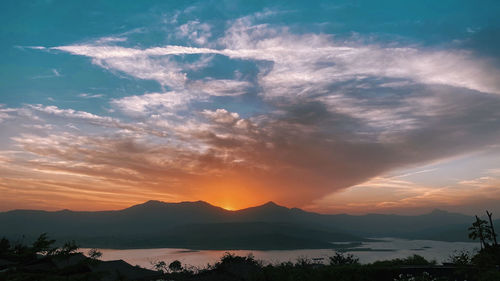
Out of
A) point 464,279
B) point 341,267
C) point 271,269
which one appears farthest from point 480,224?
point 271,269

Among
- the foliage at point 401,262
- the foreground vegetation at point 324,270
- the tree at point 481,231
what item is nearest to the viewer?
the foreground vegetation at point 324,270

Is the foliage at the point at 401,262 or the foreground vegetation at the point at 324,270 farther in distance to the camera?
the foliage at the point at 401,262

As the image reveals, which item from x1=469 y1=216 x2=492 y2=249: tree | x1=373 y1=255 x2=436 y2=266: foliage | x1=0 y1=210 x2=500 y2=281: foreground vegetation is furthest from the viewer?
x1=373 y1=255 x2=436 y2=266: foliage

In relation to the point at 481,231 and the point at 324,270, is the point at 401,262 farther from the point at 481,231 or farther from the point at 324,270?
the point at 481,231

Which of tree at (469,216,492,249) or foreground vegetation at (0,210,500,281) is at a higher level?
tree at (469,216,492,249)

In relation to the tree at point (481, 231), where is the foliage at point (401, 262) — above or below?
below

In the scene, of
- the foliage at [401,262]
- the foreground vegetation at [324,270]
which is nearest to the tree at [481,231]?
the foreground vegetation at [324,270]

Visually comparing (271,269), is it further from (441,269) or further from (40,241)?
(40,241)

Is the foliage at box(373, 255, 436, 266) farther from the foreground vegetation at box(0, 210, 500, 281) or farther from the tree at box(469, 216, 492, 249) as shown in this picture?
the tree at box(469, 216, 492, 249)

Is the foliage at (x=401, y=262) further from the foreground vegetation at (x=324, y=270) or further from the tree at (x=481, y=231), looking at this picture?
the tree at (x=481, y=231)

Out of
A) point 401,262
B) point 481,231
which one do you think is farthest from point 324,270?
point 481,231

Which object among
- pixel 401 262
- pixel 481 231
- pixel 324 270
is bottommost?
pixel 324 270

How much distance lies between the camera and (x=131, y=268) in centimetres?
4234

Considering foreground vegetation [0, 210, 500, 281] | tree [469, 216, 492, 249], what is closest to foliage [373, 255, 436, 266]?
foreground vegetation [0, 210, 500, 281]
